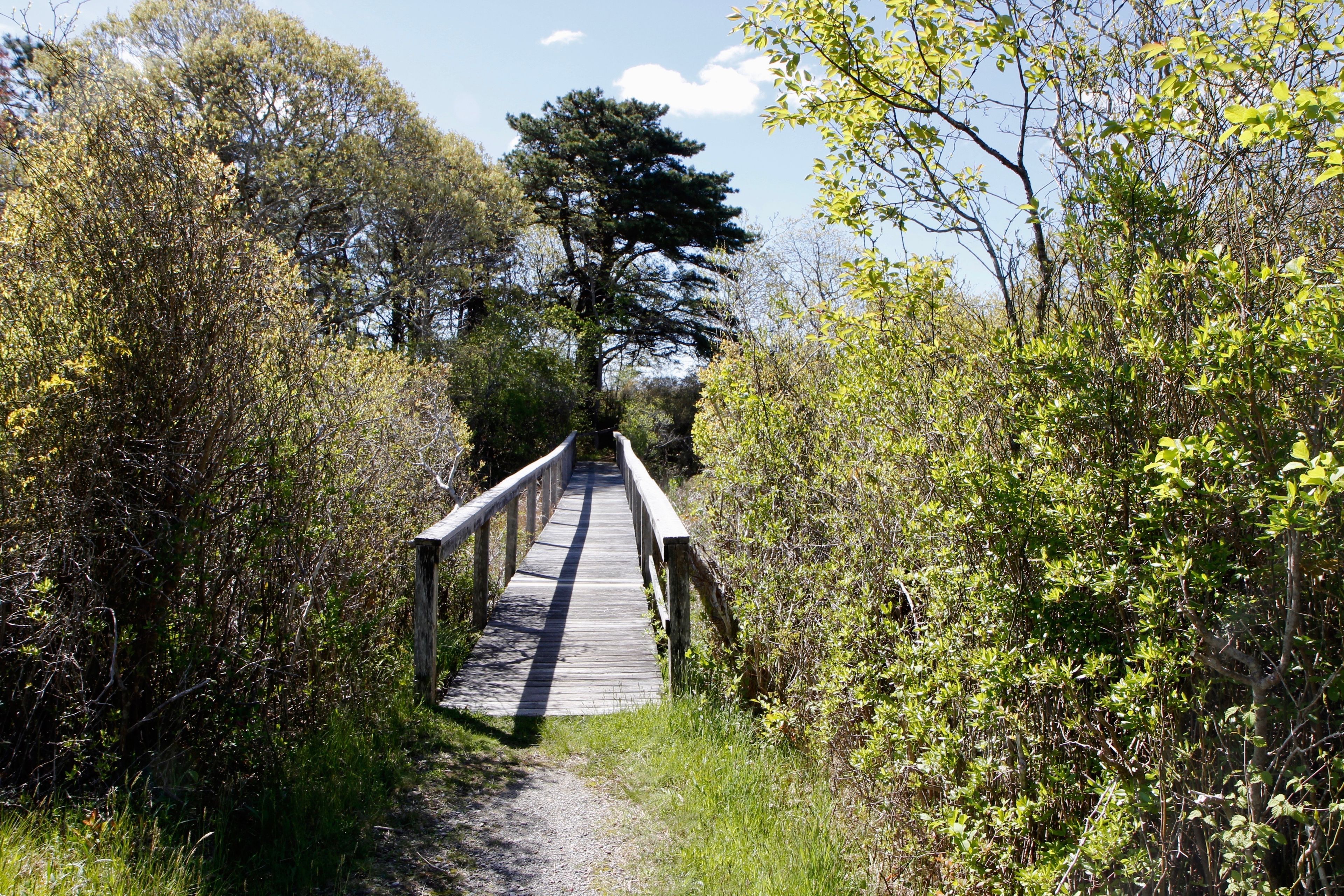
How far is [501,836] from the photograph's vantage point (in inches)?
132

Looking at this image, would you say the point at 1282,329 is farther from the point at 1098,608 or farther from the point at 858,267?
the point at 858,267

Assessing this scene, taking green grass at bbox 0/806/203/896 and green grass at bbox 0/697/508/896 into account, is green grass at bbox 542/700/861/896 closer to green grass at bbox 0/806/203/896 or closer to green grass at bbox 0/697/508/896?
green grass at bbox 0/697/508/896

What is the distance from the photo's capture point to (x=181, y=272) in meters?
3.29

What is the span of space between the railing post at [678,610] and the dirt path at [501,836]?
33.9 inches

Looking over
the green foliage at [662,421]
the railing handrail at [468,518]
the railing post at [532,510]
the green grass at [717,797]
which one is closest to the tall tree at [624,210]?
the green foliage at [662,421]

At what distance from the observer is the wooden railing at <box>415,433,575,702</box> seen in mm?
4480

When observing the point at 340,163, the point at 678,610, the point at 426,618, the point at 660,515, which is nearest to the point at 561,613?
the point at 660,515

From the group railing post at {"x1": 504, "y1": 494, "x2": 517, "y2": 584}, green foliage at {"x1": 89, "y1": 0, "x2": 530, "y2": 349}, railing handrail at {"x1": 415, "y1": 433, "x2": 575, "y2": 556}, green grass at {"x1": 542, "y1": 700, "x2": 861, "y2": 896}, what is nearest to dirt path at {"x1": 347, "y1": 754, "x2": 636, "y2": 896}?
green grass at {"x1": 542, "y1": 700, "x2": 861, "y2": 896}

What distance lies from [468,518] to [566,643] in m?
1.43

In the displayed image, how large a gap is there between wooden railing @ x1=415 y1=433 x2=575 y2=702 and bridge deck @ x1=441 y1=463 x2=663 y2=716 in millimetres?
200

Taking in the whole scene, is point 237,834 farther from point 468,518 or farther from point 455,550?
point 468,518

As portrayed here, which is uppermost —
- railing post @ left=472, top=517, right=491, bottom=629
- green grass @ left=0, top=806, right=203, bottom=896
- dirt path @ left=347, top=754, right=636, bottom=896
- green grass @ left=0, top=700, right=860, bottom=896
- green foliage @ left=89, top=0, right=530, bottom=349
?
green foliage @ left=89, top=0, right=530, bottom=349

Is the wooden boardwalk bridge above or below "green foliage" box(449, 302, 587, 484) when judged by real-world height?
below

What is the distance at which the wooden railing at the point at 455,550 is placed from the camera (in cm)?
448
